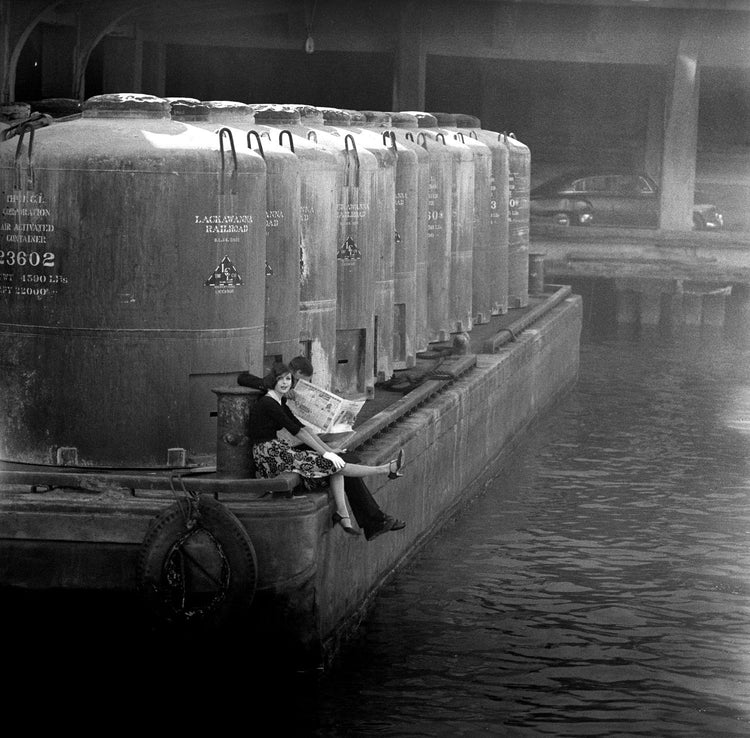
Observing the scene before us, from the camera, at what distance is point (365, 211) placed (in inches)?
666

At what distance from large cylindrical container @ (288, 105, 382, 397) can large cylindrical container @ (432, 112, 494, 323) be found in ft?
21.5

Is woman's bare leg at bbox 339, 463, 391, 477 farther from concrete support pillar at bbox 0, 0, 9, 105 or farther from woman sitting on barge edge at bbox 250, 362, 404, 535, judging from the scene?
concrete support pillar at bbox 0, 0, 9, 105

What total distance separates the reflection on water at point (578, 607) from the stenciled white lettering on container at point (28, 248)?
11.9ft

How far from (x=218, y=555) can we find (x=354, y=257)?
600 centimetres

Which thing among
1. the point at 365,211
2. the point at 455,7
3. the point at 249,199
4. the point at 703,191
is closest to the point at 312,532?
the point at 249,199

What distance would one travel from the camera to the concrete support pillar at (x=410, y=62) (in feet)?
132

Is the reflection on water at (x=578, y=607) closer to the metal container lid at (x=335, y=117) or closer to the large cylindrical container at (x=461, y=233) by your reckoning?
the large cylindrical container at (x=461, y=233)

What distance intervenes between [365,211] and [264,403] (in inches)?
206

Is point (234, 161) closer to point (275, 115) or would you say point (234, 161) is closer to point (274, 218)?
point (274, 218)

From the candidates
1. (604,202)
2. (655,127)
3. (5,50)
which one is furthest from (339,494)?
(655,127)

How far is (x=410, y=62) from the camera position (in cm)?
4034

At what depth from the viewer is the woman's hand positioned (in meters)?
12.2

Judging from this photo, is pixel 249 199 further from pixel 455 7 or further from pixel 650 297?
pixel 455 7

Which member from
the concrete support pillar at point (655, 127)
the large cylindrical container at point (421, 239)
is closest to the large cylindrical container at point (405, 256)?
the large cylindrical container at point (421, 239)
